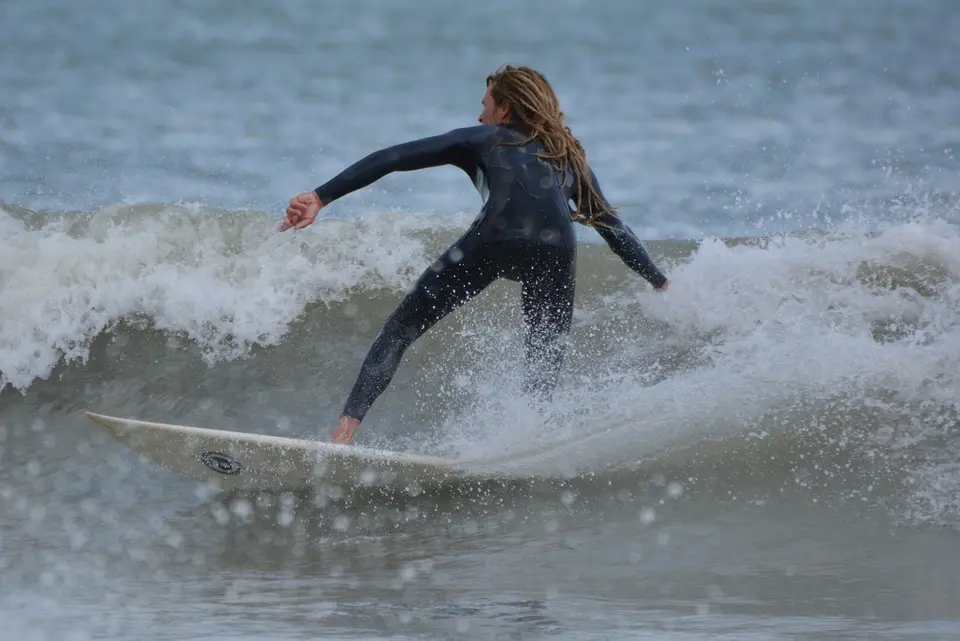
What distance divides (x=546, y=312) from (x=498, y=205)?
0.49 metres

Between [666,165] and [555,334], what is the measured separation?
1523 cm

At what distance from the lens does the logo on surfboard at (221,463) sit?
16.4 feet

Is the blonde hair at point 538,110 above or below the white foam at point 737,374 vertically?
above

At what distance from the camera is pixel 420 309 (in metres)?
4.94

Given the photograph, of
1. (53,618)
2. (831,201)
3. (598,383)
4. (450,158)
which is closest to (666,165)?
(831,201)

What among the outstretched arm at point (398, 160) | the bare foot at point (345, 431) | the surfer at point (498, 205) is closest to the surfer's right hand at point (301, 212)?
the outstretched arm at point (398, 160)

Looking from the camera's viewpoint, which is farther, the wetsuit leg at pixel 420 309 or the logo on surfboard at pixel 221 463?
the logo on surfboard at pixel 221 463

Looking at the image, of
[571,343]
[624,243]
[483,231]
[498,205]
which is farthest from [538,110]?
[571,343]

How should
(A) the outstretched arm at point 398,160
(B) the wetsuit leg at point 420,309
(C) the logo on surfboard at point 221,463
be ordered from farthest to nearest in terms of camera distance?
(C) the logo on surfboard at point 221,463 → (B) the wetsuit leg at point 420,309 → (A) the outstretched arm at point 398,160

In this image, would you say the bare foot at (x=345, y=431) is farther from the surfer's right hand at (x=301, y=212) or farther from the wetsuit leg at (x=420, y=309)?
the surfer's right hand at (x=301, y=212)

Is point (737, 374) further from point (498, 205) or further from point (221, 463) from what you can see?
point (221, 463)

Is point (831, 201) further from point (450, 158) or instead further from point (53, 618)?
point (53, 618)

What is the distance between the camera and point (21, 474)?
5859 millimetres

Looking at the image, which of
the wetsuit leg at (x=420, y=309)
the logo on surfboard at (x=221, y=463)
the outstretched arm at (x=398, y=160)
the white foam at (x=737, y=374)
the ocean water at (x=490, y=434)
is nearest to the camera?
the ocean water at (x=490, y=434)
